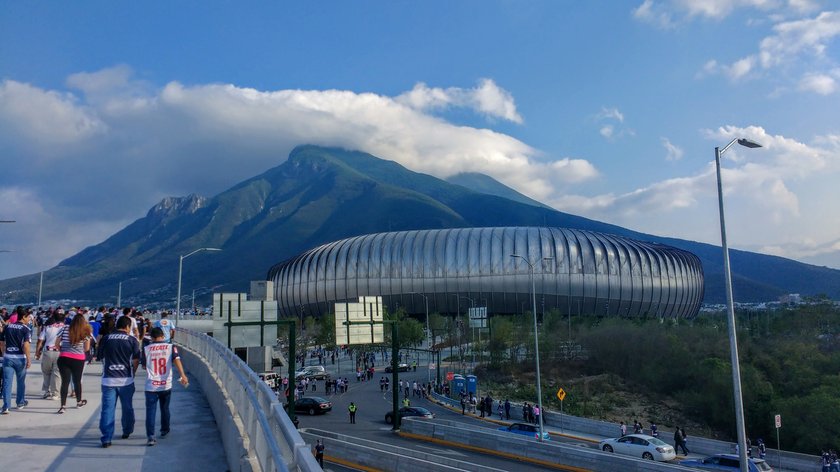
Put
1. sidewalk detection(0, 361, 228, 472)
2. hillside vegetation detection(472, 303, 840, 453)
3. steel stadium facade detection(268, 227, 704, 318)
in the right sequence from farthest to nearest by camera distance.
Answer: steel stadium facade detection(268, 227, 704, 318)
hillside vegetation detection(472, 303, 840, 453)
sidewalk detection(0, 361, 228, 472)

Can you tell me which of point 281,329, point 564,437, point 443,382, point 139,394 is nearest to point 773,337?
point 443,382

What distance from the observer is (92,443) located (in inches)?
336

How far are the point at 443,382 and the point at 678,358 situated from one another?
23221 mm

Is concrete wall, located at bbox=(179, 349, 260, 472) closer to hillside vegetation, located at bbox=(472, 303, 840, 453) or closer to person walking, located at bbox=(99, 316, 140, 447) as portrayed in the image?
person walking, located at bbox=(99, 316, 140, 447)

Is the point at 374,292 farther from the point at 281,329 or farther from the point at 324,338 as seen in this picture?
the point at 324,338

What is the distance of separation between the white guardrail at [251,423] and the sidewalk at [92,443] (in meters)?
0.32

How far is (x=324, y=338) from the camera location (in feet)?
284

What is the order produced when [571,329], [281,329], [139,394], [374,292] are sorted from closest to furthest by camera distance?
[139,394]
[571,329]
[281,329]
[374,292]

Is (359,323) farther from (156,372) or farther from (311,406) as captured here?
(156,372)

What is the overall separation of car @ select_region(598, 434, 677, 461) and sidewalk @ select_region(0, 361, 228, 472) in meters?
24.5

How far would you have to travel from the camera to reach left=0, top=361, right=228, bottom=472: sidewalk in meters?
7.49

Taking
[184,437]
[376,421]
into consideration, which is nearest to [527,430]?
[376,421]

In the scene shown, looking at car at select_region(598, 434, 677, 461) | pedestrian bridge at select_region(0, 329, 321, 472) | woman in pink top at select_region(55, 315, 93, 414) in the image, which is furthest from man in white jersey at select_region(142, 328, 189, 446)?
car at select_region(598, 434, 677, 461)

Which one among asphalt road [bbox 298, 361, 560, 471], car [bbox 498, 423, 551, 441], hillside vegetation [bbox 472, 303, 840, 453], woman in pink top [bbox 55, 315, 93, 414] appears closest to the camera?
woman in pink top [bbox 55, 315, 93, 414]
